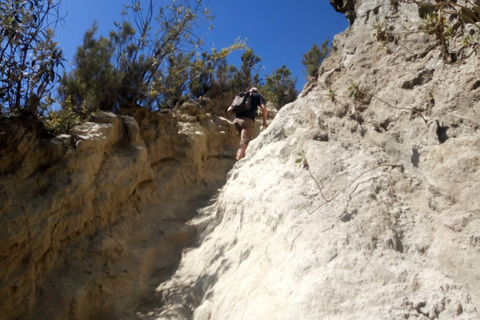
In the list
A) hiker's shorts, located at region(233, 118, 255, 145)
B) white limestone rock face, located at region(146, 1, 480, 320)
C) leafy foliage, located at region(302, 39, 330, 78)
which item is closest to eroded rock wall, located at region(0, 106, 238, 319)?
white limestone rock face, located at region(146, 1, 480, 320)

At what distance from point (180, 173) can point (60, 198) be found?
237cm

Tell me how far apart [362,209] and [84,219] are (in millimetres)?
3568

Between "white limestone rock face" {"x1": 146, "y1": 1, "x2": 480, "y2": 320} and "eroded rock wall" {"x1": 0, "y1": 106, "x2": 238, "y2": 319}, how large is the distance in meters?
0.56

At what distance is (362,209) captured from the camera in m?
3.37

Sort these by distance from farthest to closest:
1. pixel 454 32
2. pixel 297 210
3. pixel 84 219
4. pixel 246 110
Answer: pixel 246 110
pixel 84 219
pixel 454 32
pixel 297 210

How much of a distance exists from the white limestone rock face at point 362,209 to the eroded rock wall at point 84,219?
0.56m

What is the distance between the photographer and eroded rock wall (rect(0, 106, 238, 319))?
4570 millimetres

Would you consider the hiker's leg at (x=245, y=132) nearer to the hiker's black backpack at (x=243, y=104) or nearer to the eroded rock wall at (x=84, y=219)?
the hiker's black backpack at (x=243, y=104)

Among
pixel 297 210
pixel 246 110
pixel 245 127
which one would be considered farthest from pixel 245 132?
pixel 297 210

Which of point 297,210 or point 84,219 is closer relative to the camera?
point 297,210

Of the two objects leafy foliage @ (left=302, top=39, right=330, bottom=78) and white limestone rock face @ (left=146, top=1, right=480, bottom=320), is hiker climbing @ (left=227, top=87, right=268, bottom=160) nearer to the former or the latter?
white limestone rock face @ (left=146, top=1, right=480, bottom=320)

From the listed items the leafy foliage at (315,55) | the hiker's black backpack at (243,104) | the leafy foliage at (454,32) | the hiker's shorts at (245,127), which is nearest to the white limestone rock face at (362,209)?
the leafy foliage at (454,32)

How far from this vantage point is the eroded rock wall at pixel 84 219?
15.0ft

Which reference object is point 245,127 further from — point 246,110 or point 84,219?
point 84,219
